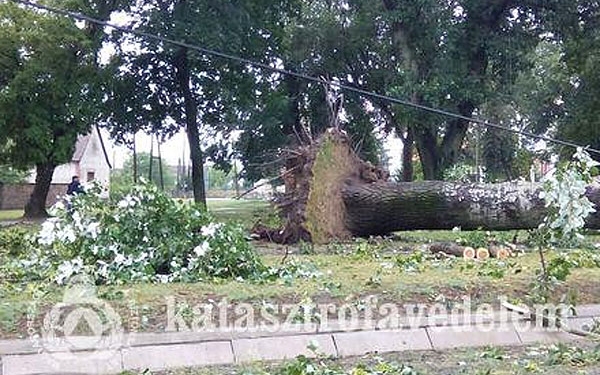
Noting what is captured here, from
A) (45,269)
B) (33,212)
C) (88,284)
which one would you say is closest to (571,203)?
(88,284)

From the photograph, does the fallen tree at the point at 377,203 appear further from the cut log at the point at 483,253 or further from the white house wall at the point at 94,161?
the white house wall at the point at 94,161

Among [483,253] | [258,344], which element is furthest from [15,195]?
[258,344]

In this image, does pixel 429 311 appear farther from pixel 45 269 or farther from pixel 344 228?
pixel 344 228

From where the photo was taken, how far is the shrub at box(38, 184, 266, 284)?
5469mm

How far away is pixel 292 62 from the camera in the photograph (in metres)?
26.1

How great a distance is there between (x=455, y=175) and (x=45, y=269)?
535 inches

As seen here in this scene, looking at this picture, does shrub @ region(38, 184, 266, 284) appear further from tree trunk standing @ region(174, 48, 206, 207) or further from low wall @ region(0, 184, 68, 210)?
low wall @ region(0, 184, 68, 210)

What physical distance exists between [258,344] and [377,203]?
571cm

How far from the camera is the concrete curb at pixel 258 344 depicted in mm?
3484

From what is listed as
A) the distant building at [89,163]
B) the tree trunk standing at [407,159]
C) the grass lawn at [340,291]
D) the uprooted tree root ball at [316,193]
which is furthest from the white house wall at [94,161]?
the grass lawn at [340,291]

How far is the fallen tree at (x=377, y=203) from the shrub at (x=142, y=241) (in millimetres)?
2983

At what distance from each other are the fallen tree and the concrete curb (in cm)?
458

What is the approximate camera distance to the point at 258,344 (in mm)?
3875

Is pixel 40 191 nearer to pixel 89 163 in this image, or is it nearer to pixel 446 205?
pixel 446 205
